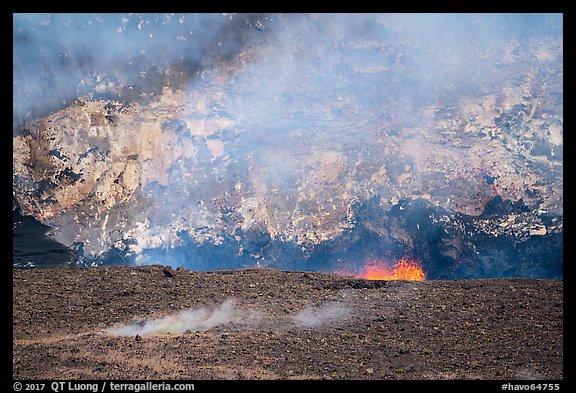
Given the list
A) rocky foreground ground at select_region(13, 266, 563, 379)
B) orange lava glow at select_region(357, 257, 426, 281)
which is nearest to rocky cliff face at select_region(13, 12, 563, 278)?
orange lava glow at select_region(357, 257, 426, 281)

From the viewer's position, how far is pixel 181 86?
38.1m

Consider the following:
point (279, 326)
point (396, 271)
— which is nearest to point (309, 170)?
point (396, 271)

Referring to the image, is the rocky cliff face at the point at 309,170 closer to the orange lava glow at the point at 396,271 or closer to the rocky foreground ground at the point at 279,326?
the orange lava glow at the point at 396,271

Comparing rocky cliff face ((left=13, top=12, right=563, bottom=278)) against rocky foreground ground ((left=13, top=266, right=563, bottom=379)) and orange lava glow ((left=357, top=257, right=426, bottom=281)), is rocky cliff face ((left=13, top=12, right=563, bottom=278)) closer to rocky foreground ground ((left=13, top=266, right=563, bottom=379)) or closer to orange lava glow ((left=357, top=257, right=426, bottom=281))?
orange lava glow ((left=357, top=257, right=426, bottom=281))

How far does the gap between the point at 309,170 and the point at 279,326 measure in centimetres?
1220

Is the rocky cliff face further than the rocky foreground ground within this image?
Yes

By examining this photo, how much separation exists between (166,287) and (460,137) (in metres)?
16.1

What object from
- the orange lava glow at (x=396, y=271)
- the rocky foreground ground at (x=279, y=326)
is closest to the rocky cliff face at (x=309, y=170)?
the orange lava glow at (x=396, y=271)

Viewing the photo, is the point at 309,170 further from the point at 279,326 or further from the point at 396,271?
the point at 279,326

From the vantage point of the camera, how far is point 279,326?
26.7m

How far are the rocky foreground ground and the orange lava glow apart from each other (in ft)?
20.0

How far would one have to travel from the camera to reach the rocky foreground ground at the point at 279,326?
23.4 meters

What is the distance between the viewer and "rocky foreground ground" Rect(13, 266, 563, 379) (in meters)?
23.4

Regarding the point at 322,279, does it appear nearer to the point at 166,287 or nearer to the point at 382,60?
the point at 166,287
